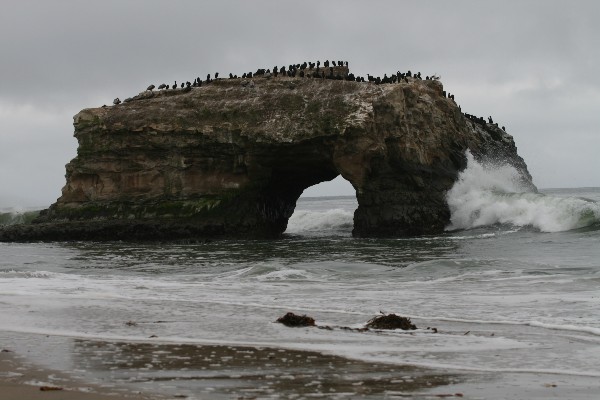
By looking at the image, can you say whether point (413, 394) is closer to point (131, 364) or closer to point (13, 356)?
point (131, 364)

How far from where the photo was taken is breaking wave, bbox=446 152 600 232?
34188 mm

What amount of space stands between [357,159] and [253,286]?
17.7m

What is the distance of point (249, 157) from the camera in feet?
117

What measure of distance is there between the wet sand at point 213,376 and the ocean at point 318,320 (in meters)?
0.03

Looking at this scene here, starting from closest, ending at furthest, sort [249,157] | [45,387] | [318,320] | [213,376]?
1. [45,387]
2. [213,376]
3. [318,320]
4. [249,157]

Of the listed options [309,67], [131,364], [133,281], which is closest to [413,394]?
[131,364]

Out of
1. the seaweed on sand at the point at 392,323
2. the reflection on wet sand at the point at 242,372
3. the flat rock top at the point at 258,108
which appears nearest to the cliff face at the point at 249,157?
the flat rock top at the point at 258,108

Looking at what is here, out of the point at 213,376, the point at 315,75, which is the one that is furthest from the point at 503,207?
the point at 213,376

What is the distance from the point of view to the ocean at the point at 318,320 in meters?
8.14

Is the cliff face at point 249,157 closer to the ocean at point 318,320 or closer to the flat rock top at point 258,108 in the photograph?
the flat rock top at point 258,108

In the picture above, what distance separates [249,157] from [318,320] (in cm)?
2374

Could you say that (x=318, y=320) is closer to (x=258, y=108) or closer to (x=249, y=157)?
(x=249, y=157)

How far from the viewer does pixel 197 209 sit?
118 feet

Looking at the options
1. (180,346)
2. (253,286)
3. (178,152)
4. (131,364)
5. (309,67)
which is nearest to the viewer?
(131,364)
